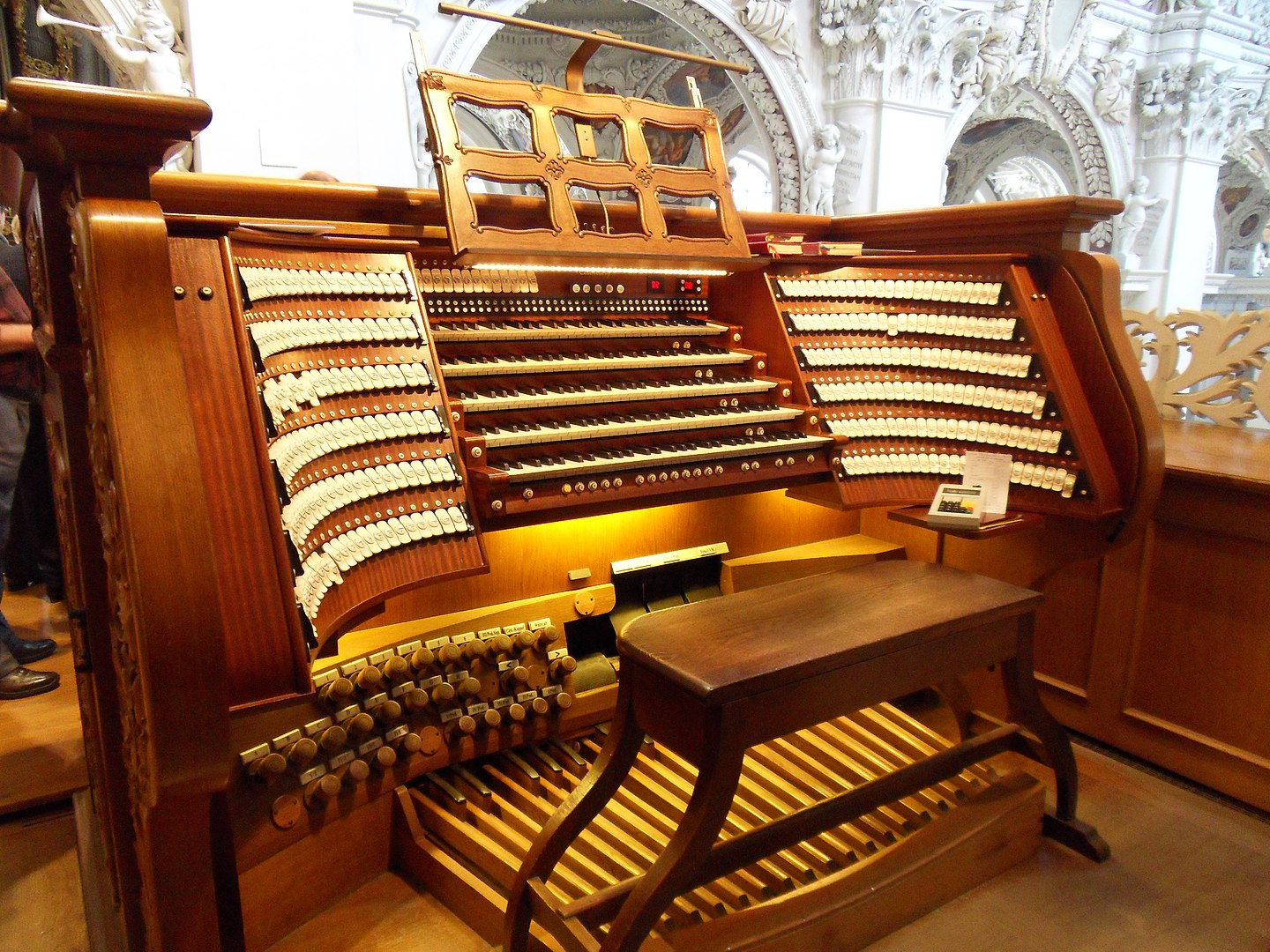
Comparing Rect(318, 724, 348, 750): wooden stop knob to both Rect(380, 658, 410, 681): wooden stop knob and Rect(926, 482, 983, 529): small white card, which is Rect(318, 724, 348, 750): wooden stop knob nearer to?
Rect(380, 658, 410, 681): wooden stop knob

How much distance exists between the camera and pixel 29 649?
312 cm

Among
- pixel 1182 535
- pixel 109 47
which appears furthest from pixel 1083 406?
pixel 109 47

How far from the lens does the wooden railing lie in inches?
111

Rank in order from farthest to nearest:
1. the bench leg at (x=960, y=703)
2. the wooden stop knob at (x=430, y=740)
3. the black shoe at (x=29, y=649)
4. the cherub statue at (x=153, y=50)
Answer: the cherub statue at (x=153, y=50), the black shoe at (x=29, y=649), the bench leg at (x=960, y=703), the wooden stop knob at (x=430, y=740)

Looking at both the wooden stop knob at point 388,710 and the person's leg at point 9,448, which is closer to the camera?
the wooden stop knob at point 388,710

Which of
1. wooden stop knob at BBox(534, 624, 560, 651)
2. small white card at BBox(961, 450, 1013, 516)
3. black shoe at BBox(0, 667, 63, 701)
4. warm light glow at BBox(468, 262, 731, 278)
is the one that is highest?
warm light glow at BBox(468, 262, 731, 278)

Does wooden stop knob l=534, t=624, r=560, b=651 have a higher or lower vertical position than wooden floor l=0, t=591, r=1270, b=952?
higher

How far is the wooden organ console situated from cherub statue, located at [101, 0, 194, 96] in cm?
320

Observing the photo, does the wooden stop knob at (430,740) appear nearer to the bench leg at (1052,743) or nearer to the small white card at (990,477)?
the bench leg at (1052,743)

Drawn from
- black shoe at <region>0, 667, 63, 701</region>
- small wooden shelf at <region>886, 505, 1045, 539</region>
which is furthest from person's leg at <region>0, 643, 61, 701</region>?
small wooden shelf at <region>886, 505, 1045, 539</region>

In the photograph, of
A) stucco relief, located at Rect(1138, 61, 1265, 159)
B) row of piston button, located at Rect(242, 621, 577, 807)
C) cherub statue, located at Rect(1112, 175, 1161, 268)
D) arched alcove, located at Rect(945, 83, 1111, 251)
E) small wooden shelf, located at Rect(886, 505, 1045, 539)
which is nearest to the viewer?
row of piston button, located at Rect(242, 621, 577, 807)

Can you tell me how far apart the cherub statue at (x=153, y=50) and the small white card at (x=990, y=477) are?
169 inches

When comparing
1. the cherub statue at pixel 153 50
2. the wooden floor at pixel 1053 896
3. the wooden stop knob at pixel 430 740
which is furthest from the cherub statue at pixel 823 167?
the wooden stop knob at pixel 430 740

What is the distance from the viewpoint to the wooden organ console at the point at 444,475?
1.10 metres
